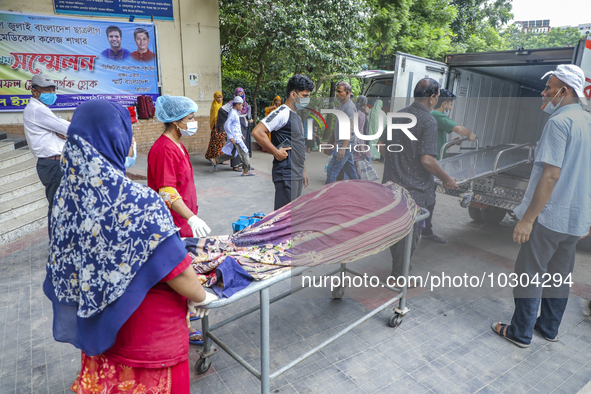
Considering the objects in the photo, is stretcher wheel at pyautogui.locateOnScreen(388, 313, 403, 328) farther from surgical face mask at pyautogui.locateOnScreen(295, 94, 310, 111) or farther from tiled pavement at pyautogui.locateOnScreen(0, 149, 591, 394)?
surgical face mask at pyautogui.locateOnScreen(295, 94, 310, 111)

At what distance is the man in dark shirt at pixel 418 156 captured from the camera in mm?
3191

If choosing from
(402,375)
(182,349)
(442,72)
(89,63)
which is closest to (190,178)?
(182,349)

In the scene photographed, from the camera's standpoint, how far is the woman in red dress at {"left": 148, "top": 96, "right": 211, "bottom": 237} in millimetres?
2336

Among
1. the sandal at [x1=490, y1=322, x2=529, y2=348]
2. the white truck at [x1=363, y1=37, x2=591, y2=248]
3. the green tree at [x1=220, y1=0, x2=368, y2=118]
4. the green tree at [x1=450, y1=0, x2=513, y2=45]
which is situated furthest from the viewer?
the green tree at [x1=450, y1=0, x2=513, y2=45]

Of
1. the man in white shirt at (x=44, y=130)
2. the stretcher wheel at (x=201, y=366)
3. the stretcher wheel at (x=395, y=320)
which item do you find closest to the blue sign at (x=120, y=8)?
the man in white shirt at (x=44, y=130)

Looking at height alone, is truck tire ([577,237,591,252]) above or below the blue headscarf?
below

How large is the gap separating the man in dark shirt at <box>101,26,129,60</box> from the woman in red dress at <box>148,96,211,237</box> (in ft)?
22.2

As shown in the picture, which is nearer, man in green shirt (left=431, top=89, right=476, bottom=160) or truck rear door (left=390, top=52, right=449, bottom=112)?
man in green shirt (left=431, top=89, right=476, bottom=160)

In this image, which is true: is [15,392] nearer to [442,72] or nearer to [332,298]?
[332,298]

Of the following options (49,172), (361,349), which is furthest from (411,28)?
(361,349)

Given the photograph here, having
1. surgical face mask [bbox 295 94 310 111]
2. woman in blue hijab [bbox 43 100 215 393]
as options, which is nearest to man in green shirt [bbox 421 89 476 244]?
surgical face mask [bbox 295 94 310 111]

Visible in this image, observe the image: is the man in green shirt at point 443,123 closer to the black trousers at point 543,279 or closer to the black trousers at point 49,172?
the black trousers at point 543,279

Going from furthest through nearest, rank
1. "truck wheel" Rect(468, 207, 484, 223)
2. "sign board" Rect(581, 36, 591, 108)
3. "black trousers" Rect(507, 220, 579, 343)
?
"truck wheel" Rect(468, 207, 484, 223) → "sign board" Rect(581, 36, 591, 108) → "black trousers" Rect(507, 220, 579, 343)

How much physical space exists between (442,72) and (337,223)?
3.96 metres
